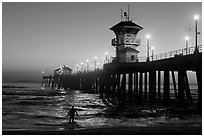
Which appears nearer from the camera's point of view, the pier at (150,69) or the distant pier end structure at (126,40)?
the pier at (150,69)

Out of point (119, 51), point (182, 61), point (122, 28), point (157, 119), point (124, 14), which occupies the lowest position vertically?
point (157, 119)

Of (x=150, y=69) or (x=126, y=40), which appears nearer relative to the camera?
(x=150, y=69)

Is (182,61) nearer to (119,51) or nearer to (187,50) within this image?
(187,50)

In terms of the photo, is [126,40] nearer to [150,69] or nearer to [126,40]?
[126,40]

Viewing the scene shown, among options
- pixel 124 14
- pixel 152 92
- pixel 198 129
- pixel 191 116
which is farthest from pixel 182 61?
pixel 124 14

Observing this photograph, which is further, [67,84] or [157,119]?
[67,84]

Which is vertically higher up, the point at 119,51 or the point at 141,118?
the point at 119,51

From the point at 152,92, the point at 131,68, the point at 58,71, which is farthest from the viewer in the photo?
the point at 58,71

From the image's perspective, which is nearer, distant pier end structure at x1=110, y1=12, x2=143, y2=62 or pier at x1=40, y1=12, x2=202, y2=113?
pier at x1=40, y1=12, x2=202, y2=113

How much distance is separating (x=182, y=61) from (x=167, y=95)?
637 centimetres

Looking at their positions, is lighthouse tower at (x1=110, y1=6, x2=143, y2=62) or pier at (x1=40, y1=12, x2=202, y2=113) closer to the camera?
pier at (x1=40, y1=12, x2=202, y2=113)

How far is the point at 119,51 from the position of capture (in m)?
46.4

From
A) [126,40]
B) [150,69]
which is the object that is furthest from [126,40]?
[150,69]

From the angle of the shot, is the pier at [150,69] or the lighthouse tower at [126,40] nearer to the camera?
the pier at [150,69]
